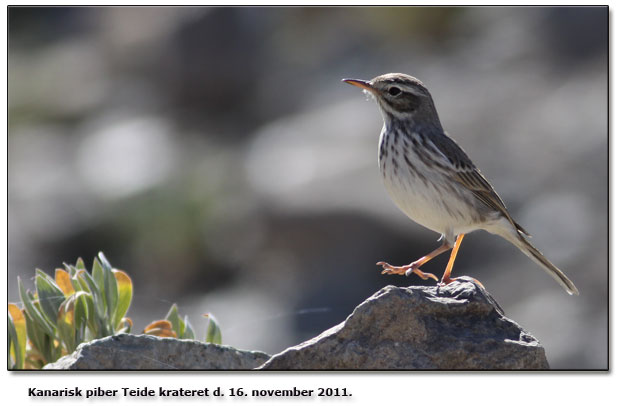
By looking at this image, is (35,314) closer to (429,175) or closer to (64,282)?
(64,282)

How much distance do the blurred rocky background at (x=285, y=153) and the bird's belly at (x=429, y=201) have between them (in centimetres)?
287

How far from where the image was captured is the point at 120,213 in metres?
21.6

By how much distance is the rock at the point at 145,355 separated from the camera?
5.72 meters

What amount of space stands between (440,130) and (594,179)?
39.2 ft

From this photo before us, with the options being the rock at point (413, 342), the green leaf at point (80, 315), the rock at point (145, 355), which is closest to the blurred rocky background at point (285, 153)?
the rock at point (145, 355)

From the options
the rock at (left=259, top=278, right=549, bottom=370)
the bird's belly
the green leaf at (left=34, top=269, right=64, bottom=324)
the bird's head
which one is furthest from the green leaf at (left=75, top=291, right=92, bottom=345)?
the bird's head

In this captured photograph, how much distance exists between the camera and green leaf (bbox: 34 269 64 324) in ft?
19.8

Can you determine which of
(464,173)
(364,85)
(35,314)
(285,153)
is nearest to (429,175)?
(464,173)

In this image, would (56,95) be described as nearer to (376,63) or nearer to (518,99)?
(376,63)

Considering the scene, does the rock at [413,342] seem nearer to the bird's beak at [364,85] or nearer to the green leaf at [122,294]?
the green leaf at [122,294]

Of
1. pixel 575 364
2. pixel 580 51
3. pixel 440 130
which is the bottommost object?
pixel 575 364

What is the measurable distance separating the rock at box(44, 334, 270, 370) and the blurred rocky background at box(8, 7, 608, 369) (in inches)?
162

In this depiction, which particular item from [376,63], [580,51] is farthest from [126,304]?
[376,63]

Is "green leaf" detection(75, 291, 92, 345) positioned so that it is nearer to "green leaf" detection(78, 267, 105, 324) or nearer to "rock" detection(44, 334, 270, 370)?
"green leaf" detection(78, 267, 105, 324)
